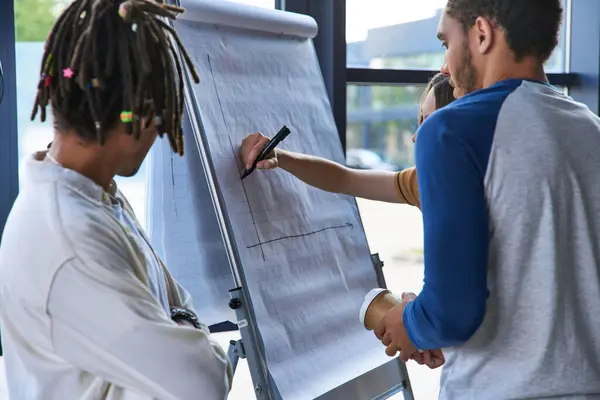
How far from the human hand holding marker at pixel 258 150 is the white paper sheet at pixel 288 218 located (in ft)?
0.08

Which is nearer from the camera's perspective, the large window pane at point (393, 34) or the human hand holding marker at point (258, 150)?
the human hand holding marker at point (258, 150)

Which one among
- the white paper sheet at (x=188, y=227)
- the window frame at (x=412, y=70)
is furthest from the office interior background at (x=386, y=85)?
the white paper sheet at (x=188, y=227)

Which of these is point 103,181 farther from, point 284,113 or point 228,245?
point 284,113

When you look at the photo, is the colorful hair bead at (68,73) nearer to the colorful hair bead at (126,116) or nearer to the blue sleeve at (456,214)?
the colorful hair bead at (126,116)

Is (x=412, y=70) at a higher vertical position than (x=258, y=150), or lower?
higher

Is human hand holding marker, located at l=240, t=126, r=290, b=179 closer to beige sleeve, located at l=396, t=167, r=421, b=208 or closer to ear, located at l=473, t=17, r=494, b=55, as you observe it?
beige sleeve, located at l=396, t=167, r=421, b=208

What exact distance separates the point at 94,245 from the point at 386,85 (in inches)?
82.8

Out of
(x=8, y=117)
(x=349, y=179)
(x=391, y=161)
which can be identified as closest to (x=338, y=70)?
(x=391, y=161)

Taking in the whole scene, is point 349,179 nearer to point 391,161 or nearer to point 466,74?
point 466,74

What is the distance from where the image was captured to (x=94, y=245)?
0.97 metres

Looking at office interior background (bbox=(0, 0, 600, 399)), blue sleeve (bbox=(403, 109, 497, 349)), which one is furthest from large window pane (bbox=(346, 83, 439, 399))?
blue sleeve (bbox=(403, 109, 497, 349))

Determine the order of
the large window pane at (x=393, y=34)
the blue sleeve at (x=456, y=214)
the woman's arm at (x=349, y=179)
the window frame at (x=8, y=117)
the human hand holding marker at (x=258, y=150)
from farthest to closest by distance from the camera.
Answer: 1. the large window pane at (x=393, y=34)
2. the window frame at (x=8, y=117)
3. the woman's arm at (x=349, y=179)
4. the human hand holding marker at (x=258, y=150)
5. the blue sleeve at (x=456, y=214)

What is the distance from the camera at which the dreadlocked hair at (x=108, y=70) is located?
1.02 metres

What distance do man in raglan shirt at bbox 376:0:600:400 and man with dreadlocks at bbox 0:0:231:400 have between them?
0.41 m
